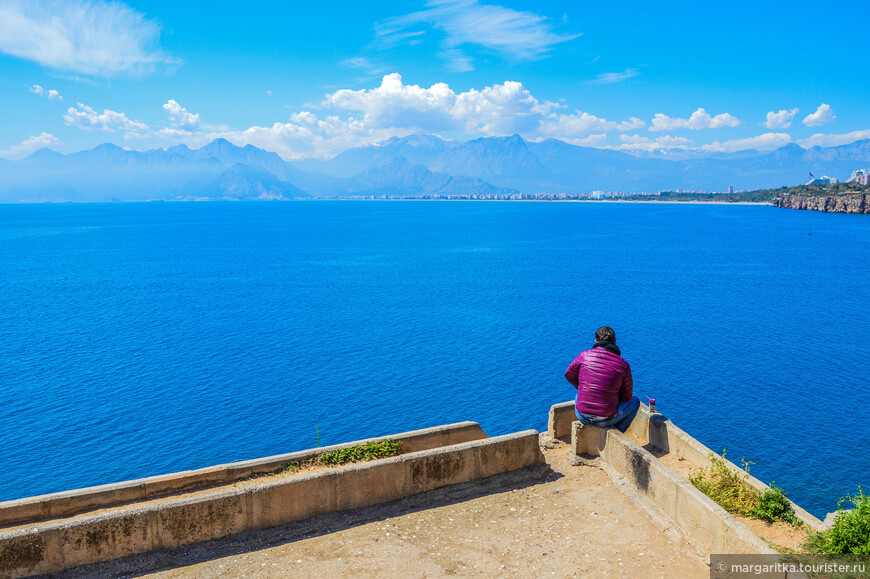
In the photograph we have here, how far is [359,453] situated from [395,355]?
Answer: 35447 mm

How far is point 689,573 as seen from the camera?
8.59m

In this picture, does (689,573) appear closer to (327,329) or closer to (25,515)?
(25,515)

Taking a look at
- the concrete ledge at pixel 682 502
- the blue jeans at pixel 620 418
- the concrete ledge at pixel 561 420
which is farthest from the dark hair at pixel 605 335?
the concrete ledge at pixel 561 420

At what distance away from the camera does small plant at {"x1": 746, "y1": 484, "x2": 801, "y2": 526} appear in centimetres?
966

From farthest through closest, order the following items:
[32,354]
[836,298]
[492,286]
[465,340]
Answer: [492,286] < [836,298] < [465,340] < [32,354]

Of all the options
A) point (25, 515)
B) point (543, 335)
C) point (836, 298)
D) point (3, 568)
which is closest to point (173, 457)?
point (25, 515)

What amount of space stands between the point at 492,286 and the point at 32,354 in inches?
2004

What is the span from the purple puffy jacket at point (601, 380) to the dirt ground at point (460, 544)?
5.48ft

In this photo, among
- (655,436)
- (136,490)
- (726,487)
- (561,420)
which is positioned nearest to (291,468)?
(136,490)

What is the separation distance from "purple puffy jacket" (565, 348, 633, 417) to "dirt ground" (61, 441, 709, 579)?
1.67m

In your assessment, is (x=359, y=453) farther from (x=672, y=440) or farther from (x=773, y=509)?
(x=773, y=509)

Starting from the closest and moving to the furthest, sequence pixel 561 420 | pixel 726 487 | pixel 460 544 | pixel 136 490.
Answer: pixel 460 544
pixel 726 487
pixel 136 490
pixel 561 420

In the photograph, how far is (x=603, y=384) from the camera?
11.9 meters

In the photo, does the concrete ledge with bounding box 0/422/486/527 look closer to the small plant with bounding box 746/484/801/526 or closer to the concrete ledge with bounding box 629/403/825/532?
the concrete ledge with bounding box 629/403/825/532
